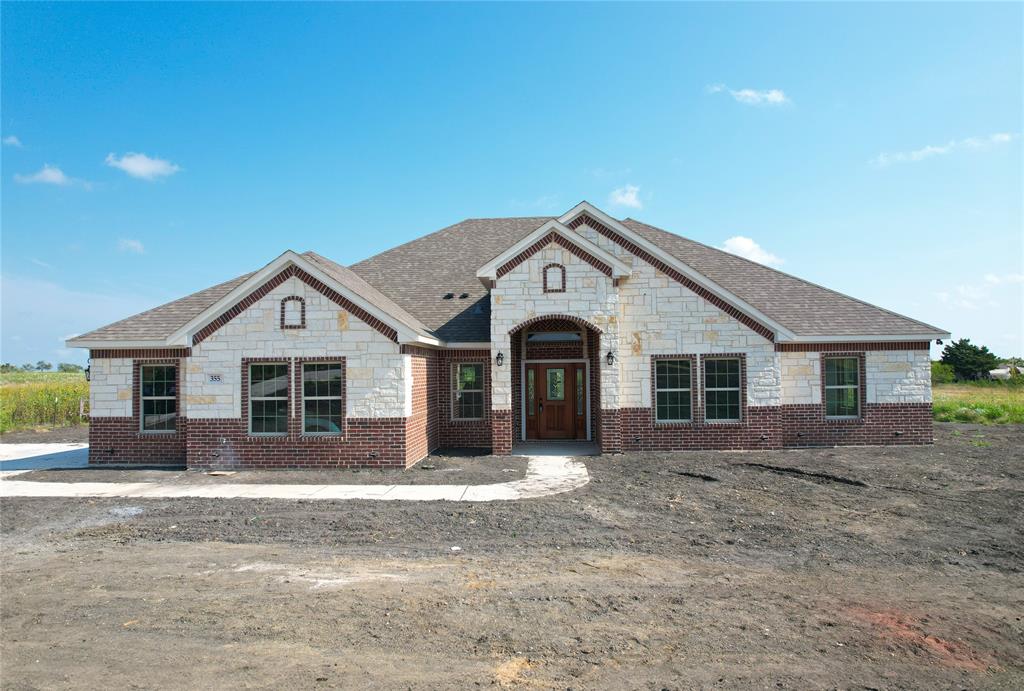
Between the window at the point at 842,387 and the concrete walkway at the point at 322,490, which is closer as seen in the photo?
the concrete walkway at the point at 322,490

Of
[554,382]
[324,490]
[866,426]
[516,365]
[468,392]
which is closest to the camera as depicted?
[324,490]

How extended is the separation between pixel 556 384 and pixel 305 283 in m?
7.70

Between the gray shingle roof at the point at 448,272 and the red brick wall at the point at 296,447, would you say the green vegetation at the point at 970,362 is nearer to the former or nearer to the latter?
the gray shingle roof at the point at 448,272

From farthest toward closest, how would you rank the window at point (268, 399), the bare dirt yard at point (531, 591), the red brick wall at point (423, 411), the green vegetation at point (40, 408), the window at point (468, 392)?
the green vegetation at point (40, 408), the window at point (468, 392), the red brick wall at point (423, 411), the window at point (268, 399), the bare dirt yard at point (531, 591)

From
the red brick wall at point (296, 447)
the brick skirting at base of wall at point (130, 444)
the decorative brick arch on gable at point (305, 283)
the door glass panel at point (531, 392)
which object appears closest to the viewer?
the red brick wall at point (296, 447)

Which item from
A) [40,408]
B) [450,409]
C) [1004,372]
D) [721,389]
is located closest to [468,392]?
[450,409]

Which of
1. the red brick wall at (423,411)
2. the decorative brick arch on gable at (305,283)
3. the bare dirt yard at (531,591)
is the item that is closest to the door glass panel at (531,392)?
the red brick wall at (423,411)

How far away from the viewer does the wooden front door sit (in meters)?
18.0

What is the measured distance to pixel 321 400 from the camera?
14320 millimetres

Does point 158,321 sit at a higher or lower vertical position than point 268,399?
higher

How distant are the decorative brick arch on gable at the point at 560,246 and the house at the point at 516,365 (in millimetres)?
37

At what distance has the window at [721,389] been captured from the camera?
16000mm

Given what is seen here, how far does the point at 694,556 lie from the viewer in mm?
7750

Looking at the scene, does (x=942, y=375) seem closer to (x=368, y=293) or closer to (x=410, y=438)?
(x=410, y=438)
